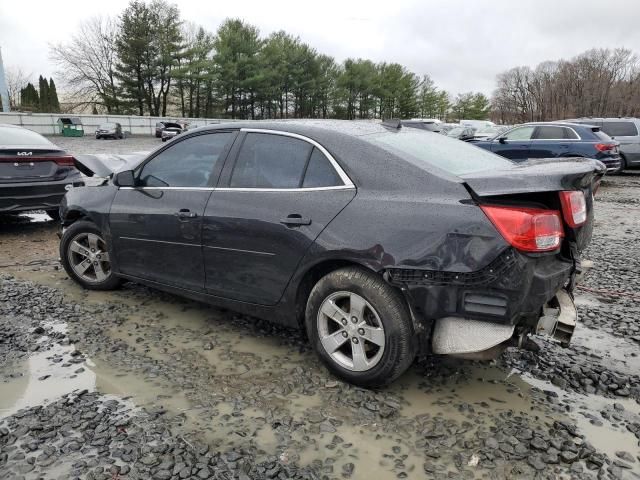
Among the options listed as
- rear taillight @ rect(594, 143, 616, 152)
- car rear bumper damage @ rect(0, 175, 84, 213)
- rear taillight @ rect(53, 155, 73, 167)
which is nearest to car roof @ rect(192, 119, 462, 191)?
car rear bumper damage @ rect(0, 175, 84, 213)

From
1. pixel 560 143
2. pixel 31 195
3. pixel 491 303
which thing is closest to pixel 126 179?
pixel 491 303

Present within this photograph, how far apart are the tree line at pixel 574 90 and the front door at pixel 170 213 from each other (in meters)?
60.2

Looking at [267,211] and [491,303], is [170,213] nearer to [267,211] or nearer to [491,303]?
[267,211]

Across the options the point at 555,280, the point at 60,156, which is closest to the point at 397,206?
the point at 555,280

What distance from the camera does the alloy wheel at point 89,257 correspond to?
455cm

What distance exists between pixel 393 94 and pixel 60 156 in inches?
2617

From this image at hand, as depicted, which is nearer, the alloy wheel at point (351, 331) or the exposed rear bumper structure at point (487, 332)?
the exposed rear bumper structure at point (487, 332)

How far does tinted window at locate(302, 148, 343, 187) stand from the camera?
304 centimetres

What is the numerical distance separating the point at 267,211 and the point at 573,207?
1.78 meters

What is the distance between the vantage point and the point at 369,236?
109 inches

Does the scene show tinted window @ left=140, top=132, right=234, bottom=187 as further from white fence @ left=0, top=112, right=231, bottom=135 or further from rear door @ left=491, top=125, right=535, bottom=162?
white fence @ left=0, top=112, right=231, bottom=135

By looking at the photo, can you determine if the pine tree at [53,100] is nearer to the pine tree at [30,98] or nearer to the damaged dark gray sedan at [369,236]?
the pine tree at [30,98]

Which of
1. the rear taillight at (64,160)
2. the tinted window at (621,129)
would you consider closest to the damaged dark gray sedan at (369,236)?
the rear taillight at (64,160)

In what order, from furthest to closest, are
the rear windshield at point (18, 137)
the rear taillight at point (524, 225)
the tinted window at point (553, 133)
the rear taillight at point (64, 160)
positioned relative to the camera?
the tinted window at point (553, 133) → the rear taillight at point (64, 160) → the rear windshield at point (18, 137) → the rear taillight at point (524, 225)
